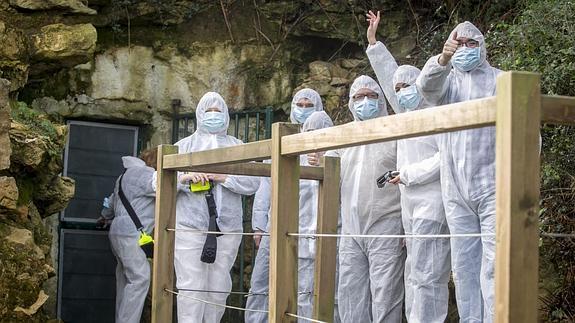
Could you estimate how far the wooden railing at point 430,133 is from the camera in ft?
9.27

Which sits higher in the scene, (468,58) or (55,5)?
(55,5)

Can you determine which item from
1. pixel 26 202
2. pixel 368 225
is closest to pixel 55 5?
pixel 26 202

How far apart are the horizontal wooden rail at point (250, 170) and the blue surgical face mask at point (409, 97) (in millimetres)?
673

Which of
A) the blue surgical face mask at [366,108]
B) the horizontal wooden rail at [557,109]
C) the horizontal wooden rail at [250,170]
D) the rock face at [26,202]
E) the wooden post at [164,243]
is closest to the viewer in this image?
the horizontal wooden rail at [557,109]

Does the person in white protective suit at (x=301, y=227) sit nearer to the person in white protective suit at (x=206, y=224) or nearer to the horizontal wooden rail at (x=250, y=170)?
the person in white protective suit at (x=206, y=224)

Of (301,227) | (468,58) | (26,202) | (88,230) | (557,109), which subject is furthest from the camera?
(88,230)

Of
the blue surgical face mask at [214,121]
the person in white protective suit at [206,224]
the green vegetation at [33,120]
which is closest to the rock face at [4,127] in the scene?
the green vegetation at [33,120]

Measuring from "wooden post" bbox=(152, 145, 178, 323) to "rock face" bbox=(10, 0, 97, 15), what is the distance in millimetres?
2753

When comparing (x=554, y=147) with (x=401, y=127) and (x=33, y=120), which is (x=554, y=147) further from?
(x=401, y=127)

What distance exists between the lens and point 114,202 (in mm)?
8695

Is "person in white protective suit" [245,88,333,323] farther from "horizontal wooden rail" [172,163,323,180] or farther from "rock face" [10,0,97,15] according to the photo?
"rock face" [10,0,97,15]

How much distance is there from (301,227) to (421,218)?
1676mm

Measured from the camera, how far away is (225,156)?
4875 mm

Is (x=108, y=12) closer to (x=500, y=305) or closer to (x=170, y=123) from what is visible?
(x=170, y=123)
